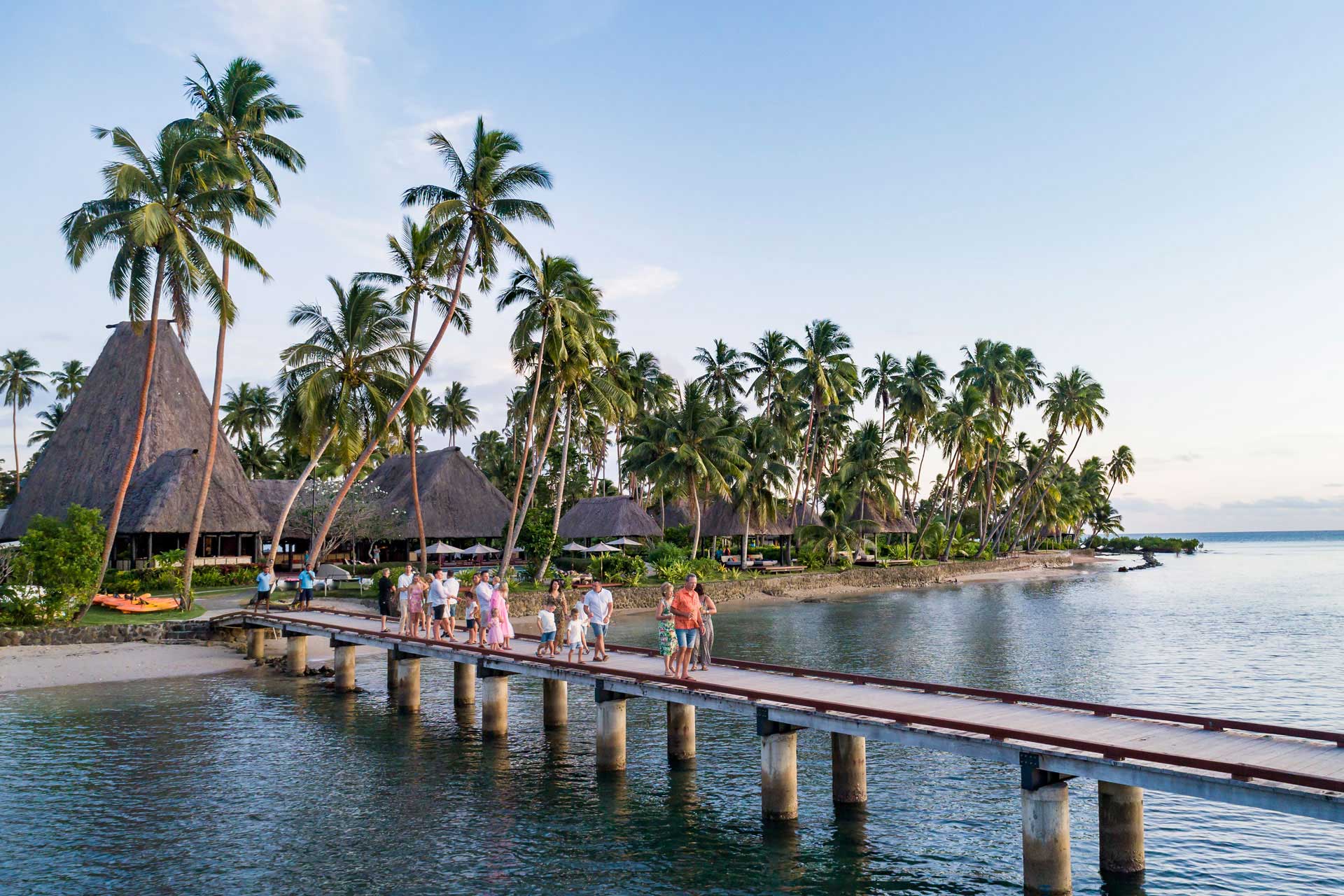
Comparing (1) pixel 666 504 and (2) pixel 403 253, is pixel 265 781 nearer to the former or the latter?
(2) pixel 403 253

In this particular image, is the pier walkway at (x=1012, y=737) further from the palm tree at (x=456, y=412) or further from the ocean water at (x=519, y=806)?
the palm tree at (x=456, y=412)

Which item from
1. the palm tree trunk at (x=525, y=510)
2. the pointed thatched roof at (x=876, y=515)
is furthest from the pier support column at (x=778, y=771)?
the pointed thatched roof at (x=876, y=515)

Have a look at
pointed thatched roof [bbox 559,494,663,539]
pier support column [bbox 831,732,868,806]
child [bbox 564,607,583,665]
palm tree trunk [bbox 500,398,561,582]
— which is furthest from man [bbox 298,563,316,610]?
pointed thatched roof [bbox 559,494,663,539]

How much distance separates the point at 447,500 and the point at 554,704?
139 ft

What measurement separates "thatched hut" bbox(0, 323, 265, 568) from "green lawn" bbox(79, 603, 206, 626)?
9480 mm

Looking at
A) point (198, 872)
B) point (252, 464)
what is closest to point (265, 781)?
point (198, 872)

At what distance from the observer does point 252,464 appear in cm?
7500

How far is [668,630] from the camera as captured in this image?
55.7ft

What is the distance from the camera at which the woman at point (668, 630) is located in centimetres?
1664

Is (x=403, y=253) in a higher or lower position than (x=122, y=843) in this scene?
higher

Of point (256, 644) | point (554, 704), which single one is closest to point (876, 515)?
point (256, 644)

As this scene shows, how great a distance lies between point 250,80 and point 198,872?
106 feet

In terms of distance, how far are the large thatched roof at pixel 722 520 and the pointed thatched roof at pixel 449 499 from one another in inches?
512

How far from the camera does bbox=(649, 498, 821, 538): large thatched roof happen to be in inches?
2724
